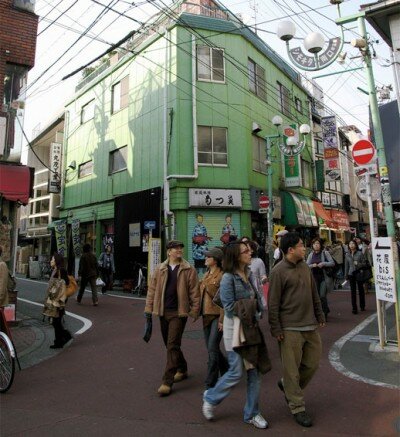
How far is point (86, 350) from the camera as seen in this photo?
7.45 meters

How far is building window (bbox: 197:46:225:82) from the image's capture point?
59.9 feet

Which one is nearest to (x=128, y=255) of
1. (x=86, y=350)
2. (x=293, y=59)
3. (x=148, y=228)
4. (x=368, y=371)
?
(x=148, y=228)

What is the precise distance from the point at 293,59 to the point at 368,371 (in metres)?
5.73

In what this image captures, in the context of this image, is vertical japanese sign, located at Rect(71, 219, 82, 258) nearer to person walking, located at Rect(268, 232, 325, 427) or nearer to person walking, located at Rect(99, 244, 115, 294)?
person walking, located at Rect(99, 244, 115, 294)

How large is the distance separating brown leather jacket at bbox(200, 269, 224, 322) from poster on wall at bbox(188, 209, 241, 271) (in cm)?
1138

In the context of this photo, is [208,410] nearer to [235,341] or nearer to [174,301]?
[235,341]

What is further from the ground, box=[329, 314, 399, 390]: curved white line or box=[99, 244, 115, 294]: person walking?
box=[99, 244, 115, 294]: person walking

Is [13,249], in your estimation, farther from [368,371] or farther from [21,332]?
[368,371]

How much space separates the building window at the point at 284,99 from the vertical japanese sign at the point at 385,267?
17362mm

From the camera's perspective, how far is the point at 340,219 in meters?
28.2

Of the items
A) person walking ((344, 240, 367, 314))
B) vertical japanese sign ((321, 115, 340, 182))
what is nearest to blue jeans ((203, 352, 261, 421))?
person walking ((344, 240, 367, 314))

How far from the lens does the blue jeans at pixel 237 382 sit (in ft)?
12.9

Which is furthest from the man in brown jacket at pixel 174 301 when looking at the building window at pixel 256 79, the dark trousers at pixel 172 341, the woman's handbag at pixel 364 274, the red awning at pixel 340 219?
the red awning at pixel 340 219

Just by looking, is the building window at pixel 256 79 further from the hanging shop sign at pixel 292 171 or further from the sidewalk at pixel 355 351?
the sidewalk at pixel 355 351
